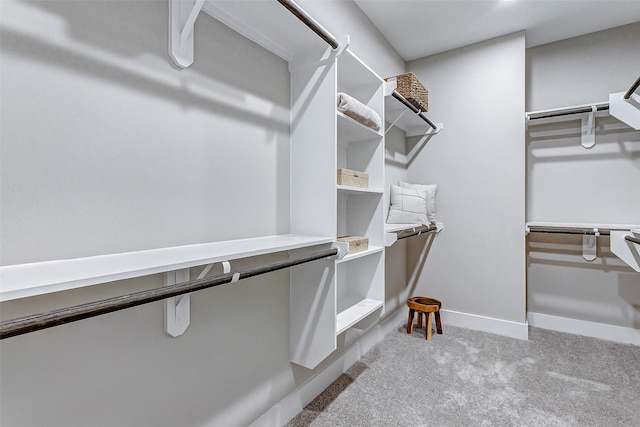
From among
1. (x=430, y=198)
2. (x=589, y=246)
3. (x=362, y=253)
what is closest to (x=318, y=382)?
(x=362, y=253)

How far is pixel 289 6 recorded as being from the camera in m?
1.11

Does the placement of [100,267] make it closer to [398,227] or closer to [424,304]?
[398,227]

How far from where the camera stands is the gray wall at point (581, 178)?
99.5 inches

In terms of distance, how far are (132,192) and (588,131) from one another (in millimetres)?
3358

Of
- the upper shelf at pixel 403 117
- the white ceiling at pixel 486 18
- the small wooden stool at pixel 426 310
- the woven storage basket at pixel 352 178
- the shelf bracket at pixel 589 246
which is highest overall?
the white ceiling at pixel 486 18

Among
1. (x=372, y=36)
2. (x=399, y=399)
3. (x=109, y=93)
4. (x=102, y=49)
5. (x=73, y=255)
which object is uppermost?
(x=372, y=36)

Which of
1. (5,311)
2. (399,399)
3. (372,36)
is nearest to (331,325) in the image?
(399,399)

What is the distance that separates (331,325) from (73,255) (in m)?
1.04

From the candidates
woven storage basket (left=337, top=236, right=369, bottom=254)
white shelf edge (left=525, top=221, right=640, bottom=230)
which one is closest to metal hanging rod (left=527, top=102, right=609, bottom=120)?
white shelf edge (left=525, top=221, right=640, bottom=230)

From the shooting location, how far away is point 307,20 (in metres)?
1.21

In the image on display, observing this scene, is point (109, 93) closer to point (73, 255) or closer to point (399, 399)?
point (73, 255)

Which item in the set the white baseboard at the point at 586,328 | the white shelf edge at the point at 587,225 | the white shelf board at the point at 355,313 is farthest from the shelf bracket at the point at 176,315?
the white baseboard at the point at 586,328

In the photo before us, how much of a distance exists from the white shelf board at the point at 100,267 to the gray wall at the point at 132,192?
2.3 inches

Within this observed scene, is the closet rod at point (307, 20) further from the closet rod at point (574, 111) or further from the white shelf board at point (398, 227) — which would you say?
the closet rod at point (574, 111)
